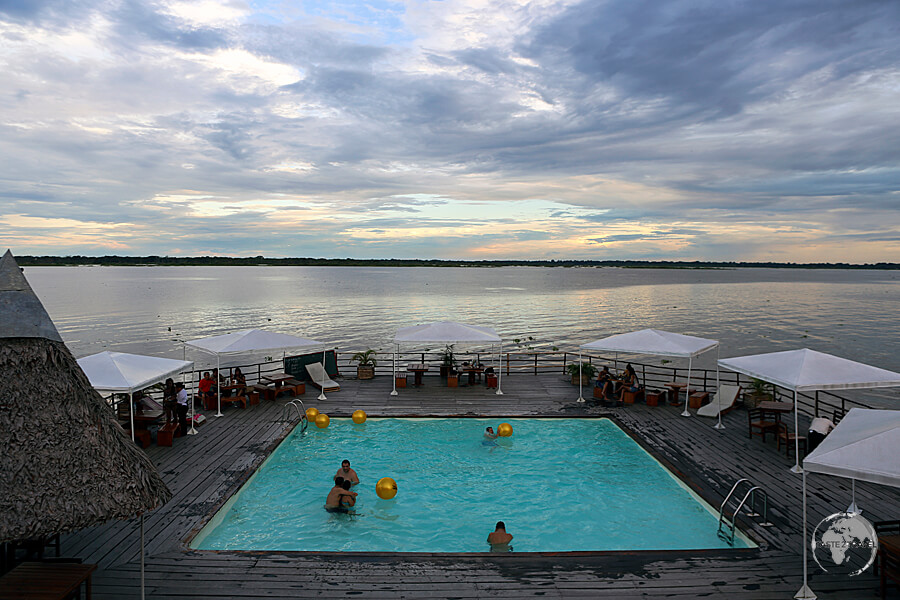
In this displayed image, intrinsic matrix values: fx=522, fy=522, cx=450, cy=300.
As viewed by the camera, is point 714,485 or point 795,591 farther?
point 714,485

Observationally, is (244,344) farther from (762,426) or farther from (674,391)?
(762,426)

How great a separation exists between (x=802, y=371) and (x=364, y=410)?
11302mm

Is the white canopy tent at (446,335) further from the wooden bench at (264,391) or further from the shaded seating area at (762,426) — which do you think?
the shaded seating area at (762,426)

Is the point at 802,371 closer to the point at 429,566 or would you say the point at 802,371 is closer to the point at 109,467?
the point at 429,566

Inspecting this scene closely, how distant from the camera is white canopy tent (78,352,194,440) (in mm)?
10555

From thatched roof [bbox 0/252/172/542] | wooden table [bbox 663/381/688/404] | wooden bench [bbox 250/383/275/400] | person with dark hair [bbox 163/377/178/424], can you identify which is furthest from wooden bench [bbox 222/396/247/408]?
wooden table [bbox 663/381/688/404]

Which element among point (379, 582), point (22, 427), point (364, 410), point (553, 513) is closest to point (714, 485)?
point (553, 513)

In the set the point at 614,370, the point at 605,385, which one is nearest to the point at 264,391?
the point at 605,385

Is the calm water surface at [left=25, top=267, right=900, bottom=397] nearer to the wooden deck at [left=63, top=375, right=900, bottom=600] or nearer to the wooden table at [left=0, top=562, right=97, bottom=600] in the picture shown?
the wooden deck at [left=63, top=375, right=900, bottom=600]

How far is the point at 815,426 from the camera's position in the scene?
1145 cm

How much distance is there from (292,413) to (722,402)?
12.5 meters

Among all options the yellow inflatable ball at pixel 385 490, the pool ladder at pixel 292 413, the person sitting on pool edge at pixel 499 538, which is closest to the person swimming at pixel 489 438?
the yellow inflatable ball at pixel 385 490

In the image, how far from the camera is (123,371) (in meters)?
11.2

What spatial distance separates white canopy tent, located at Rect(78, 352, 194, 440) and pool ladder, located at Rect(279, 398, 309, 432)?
11.2 feet
